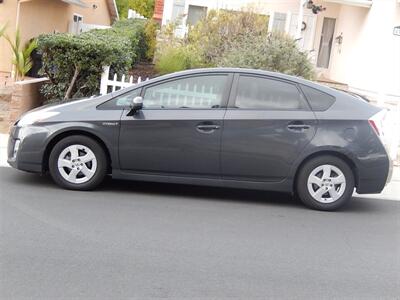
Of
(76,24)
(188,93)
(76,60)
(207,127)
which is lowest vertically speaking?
(207,127)

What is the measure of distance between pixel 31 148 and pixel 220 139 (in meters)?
2.28

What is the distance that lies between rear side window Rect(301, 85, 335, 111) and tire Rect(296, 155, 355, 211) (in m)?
0.61

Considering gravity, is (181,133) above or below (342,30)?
below

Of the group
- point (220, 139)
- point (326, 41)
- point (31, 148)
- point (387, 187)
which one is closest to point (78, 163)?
point (31, 148)

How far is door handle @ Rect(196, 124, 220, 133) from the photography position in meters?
7.40

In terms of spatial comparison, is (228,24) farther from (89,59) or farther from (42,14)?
(42,14)

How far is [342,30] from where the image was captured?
66.5ft

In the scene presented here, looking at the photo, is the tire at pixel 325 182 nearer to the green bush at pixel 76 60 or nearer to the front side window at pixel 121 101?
the front side window at pixel 121 101

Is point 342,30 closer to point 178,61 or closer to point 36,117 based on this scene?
point 178,61

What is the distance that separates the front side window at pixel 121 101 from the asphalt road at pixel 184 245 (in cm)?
104

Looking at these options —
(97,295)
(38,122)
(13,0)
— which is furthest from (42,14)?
(97,295)

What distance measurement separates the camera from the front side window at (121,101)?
7559 mm

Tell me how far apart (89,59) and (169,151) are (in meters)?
4.65

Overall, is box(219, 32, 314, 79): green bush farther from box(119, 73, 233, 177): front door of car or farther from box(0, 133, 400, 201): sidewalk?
box(119, 73, 233, 177): front door of car
